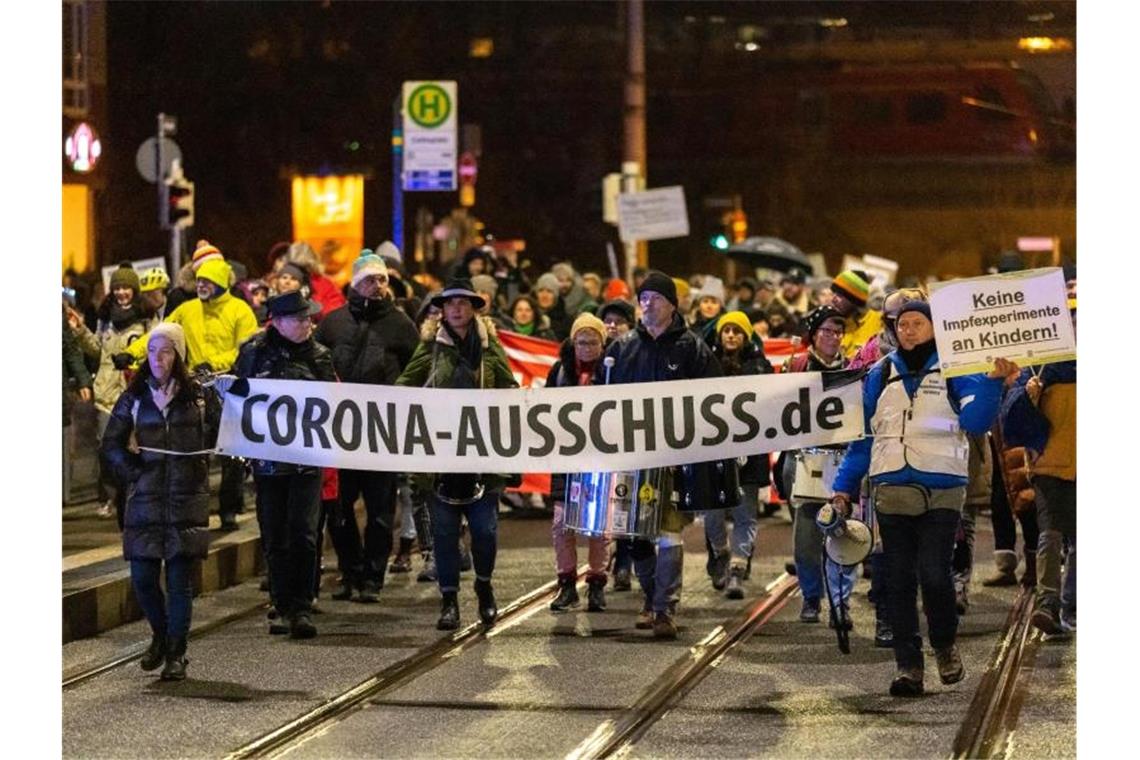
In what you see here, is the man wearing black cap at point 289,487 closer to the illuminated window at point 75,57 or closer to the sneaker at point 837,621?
the sneaker at point 837,621

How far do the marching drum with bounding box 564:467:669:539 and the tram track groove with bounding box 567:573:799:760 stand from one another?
68 centimetres

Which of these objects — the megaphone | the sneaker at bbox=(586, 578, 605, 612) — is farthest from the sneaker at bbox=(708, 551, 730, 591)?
the megaphone

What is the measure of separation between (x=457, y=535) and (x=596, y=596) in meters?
1.14

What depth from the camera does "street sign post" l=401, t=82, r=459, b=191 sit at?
88.3 ft

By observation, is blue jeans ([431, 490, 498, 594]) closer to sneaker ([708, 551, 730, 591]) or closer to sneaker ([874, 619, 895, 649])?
sneaker ([708, 551, 730, 591])

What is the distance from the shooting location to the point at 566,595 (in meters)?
13.1

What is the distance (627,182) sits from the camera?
2883 cm

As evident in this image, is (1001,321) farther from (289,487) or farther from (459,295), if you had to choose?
(289,487)

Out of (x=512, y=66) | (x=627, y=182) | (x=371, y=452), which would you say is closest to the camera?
(x=371, y=452)

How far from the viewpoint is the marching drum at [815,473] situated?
1210 cm

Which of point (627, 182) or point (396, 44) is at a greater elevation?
point (396, 44)

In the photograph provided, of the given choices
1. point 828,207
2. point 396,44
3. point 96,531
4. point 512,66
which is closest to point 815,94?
point 828,207
